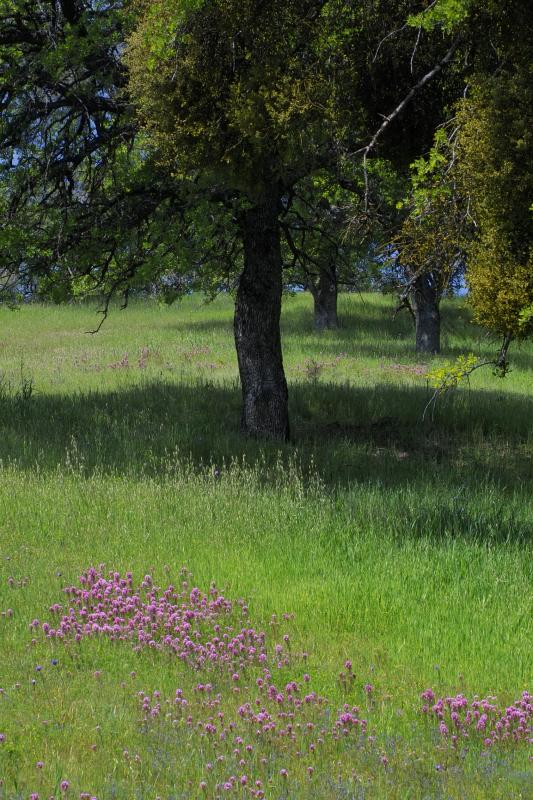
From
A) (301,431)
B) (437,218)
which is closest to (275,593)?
(437,218)

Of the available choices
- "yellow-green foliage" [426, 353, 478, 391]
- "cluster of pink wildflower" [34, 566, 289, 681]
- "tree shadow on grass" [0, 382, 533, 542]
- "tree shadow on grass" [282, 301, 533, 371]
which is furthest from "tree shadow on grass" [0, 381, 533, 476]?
"tree shadow on grass" [282, 301, 533, 371]

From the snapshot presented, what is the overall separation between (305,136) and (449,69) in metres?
2.09

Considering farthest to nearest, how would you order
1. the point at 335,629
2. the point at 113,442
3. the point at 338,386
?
the point at 338,386
the point at 113,442
the point at 335,629

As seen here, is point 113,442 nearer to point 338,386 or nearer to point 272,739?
point 338,386

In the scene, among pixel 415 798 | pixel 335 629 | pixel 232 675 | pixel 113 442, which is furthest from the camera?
pixel 113 442

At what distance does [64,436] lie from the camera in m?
14.2

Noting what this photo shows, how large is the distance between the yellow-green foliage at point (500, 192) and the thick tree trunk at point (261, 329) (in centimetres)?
517

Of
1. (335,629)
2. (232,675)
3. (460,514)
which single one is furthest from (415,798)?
(460,514)

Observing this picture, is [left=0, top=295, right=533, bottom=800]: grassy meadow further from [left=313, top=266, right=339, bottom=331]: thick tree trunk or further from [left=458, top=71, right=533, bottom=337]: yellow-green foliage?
[left=313, top=266, right=339, bottom=331]: thick tree trunk

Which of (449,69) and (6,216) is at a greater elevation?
(449,69)

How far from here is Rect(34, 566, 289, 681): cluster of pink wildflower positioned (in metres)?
6.16

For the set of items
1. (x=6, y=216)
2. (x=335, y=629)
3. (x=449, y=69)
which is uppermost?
(x=449, y=69)

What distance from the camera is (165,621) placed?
21.7 ft

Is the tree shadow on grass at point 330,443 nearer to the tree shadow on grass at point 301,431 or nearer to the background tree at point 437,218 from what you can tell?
the tree shadow on grass at point 301,431
